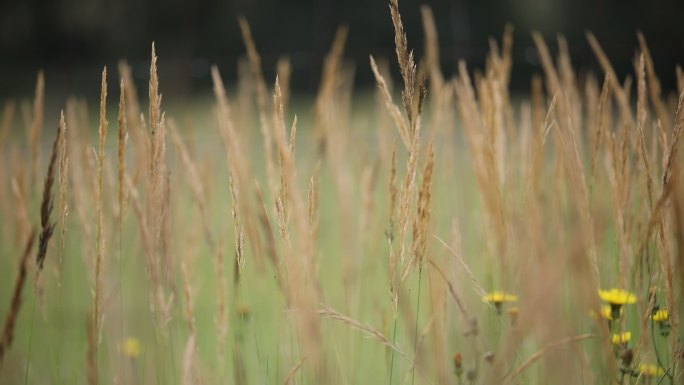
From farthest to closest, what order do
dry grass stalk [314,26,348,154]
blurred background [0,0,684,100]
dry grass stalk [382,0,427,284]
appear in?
blurred background [0,0,684,100], dry grass stalk [314,26,348,154], dry grass stalk [382,0,427,284]

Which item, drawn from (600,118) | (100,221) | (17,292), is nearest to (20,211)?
(100,221)

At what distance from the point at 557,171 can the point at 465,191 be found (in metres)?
0.85

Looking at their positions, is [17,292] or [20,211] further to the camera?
[20,211]

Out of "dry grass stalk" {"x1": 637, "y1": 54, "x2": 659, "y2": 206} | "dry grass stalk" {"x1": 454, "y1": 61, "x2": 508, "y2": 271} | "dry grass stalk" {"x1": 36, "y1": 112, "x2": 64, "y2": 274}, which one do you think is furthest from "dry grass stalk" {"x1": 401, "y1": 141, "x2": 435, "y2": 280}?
"dry grass stalk" {"x1": 36, "y1": 112, "x2": 64, "y2": 274}

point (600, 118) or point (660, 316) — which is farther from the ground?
point (600, 118)

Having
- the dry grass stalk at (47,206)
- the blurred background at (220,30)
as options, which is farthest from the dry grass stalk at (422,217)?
the blurred background at (220,30)

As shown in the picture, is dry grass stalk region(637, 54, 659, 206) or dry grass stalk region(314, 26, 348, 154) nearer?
dry grass stalk region(637, 54, 659, 206)

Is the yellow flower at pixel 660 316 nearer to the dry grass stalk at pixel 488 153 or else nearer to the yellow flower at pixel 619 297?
the yellow flower at pixel 619 297

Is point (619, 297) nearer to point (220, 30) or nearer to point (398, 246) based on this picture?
point (398, 246)

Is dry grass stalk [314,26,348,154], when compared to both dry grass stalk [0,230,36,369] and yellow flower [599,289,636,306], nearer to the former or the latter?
yellow flower [599,289,636,306]

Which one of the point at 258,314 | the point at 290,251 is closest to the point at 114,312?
the point at 290,251

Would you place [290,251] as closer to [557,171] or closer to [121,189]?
[121,189]

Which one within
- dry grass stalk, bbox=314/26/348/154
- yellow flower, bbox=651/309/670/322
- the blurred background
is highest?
the blurred background

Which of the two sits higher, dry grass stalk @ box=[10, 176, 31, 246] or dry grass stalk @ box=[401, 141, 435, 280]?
dry grass stalk @ box=[10, 176, 31, 246]
